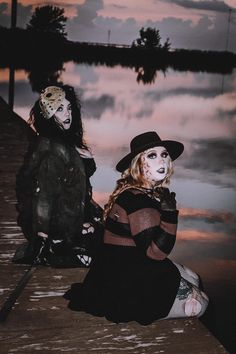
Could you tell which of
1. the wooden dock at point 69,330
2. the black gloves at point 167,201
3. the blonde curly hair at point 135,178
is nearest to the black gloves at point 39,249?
the wooden dock at point 69,330

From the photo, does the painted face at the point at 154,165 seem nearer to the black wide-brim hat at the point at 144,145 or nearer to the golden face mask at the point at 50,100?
the black wide-brim hat at the point at 144,145

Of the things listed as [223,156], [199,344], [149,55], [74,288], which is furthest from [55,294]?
[149,55]

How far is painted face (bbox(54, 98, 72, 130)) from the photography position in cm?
419

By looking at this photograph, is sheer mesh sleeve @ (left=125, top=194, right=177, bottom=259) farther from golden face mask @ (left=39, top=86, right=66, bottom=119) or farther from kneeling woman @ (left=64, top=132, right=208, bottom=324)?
golden face mask @ (left=39, top=86, right=66, bottom=119)

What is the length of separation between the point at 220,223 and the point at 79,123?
6101 mm

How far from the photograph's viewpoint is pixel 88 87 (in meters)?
33.1

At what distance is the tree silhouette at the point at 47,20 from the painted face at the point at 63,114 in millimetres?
94776

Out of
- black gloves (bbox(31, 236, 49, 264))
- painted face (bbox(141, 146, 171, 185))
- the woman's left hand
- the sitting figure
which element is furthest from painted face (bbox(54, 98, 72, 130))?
painted face (bbox(141, 146, 171, 185))

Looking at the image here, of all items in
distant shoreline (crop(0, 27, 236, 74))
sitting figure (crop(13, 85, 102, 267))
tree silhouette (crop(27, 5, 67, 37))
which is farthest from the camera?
tree silhouette (crop(27, 5, 67, 37))

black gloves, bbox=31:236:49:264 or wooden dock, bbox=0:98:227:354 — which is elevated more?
black gloves, bbox=31:236:49:264

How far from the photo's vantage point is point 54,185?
4137 millimetres

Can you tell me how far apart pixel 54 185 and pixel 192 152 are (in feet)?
43.6

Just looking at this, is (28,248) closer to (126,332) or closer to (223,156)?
(126,332)

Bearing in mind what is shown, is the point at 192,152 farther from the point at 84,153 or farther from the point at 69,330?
the point at 69,330
